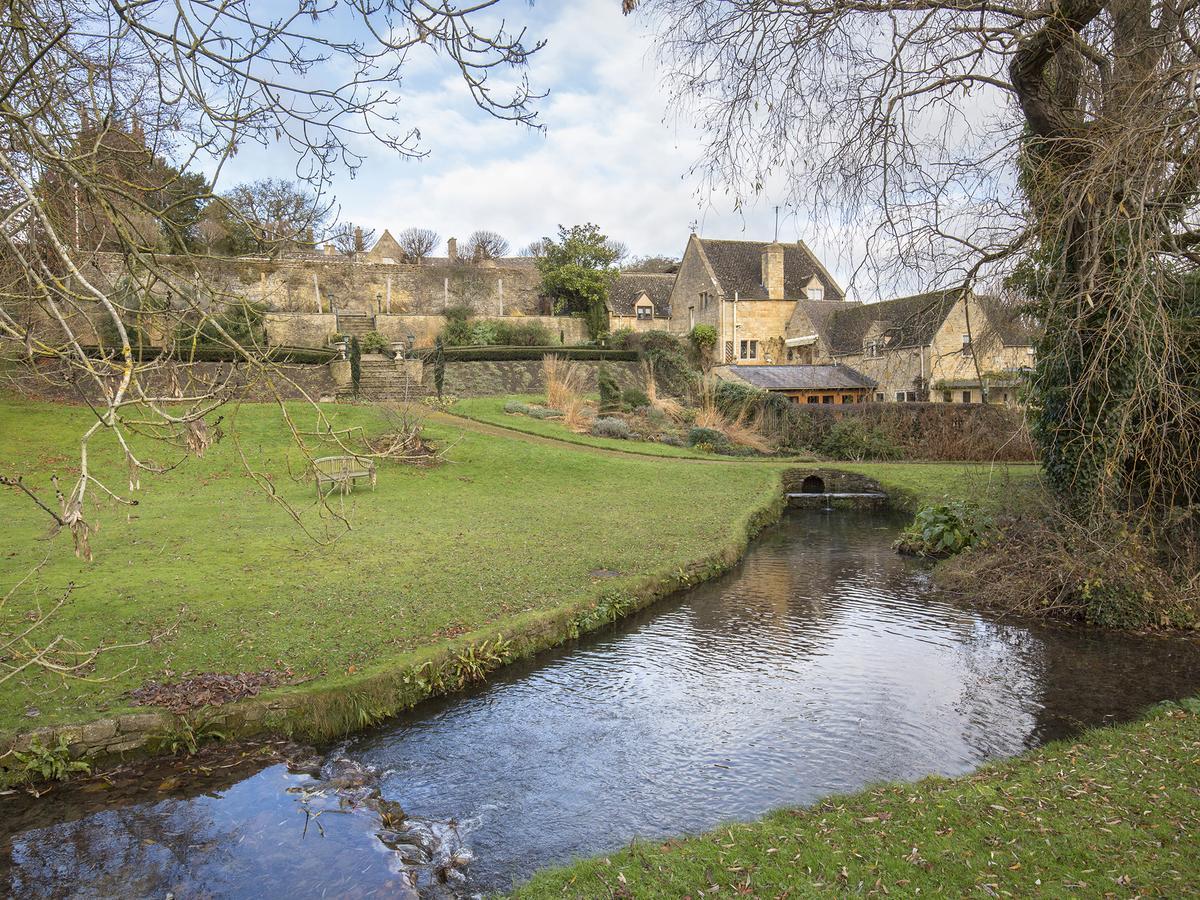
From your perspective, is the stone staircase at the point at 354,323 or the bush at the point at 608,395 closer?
the bush at the point at 608,395

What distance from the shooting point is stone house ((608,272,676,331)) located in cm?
4562

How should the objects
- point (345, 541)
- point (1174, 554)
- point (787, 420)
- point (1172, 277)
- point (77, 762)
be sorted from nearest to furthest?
1. point (77, 762)
2. point (1172, 277)
3. point (1174, 554)
4. point (345, 541)
5. point (787, 420)

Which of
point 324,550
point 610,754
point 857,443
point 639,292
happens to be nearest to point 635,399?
point 857,443

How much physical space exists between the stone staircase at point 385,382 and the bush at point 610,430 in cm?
592

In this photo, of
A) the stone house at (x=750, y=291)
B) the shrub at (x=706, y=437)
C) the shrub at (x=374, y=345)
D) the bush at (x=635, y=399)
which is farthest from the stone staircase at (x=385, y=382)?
the stone house at (x=750, y=291)

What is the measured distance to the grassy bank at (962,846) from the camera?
4008 mm

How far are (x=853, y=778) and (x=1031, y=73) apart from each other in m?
8.50

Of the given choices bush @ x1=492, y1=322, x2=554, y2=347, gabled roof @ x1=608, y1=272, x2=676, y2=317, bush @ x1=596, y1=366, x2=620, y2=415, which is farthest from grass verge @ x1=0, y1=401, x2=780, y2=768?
gabled roof @ x1=608, y1=272, x2=676, y2=317

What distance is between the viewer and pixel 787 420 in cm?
2712

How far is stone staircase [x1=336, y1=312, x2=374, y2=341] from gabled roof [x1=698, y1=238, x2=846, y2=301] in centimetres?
1839

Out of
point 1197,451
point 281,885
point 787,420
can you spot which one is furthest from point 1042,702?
point 787,420

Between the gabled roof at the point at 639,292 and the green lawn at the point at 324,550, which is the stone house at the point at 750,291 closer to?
the gabled roof at the point at 639,292

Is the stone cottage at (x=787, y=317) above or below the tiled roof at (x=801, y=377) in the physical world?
above

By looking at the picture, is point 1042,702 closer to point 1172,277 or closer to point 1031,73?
point 1172,277
